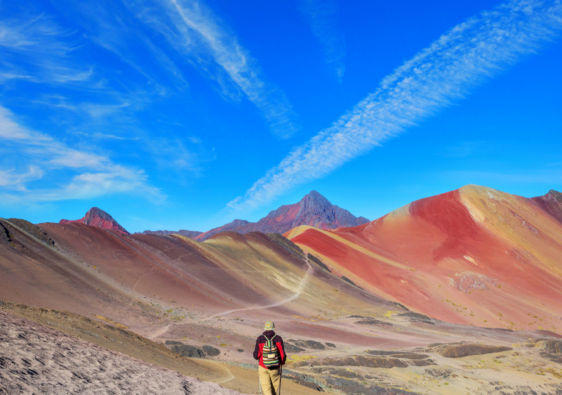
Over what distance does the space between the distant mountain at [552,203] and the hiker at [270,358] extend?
98.6m

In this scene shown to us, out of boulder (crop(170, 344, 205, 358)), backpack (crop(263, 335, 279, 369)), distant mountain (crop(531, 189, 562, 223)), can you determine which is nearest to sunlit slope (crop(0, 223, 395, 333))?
boulder (crop(170, 344, 205, 358))

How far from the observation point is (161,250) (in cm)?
3903

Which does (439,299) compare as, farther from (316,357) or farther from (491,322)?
(316,357)

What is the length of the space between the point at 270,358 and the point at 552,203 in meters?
105

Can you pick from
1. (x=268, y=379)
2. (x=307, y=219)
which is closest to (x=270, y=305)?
(x=268, y=379)

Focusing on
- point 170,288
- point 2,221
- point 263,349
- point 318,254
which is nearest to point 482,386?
point 263,349

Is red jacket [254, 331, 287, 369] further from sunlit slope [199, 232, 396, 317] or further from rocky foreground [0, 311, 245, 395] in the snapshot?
sunlit slope [199, 232, 396, 317]

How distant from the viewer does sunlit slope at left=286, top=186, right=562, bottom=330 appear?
48.8 metres

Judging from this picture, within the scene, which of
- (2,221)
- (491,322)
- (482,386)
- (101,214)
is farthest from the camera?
(101,214)

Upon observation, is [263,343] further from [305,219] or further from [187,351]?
[305,219]

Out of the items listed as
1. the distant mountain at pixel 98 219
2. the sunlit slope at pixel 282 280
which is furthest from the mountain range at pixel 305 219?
the sunlit slope at pixel 282 280

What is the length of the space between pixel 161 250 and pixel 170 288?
8675 millimetres

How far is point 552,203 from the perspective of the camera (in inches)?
3435

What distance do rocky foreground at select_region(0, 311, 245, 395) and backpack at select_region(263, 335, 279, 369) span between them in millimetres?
2104
